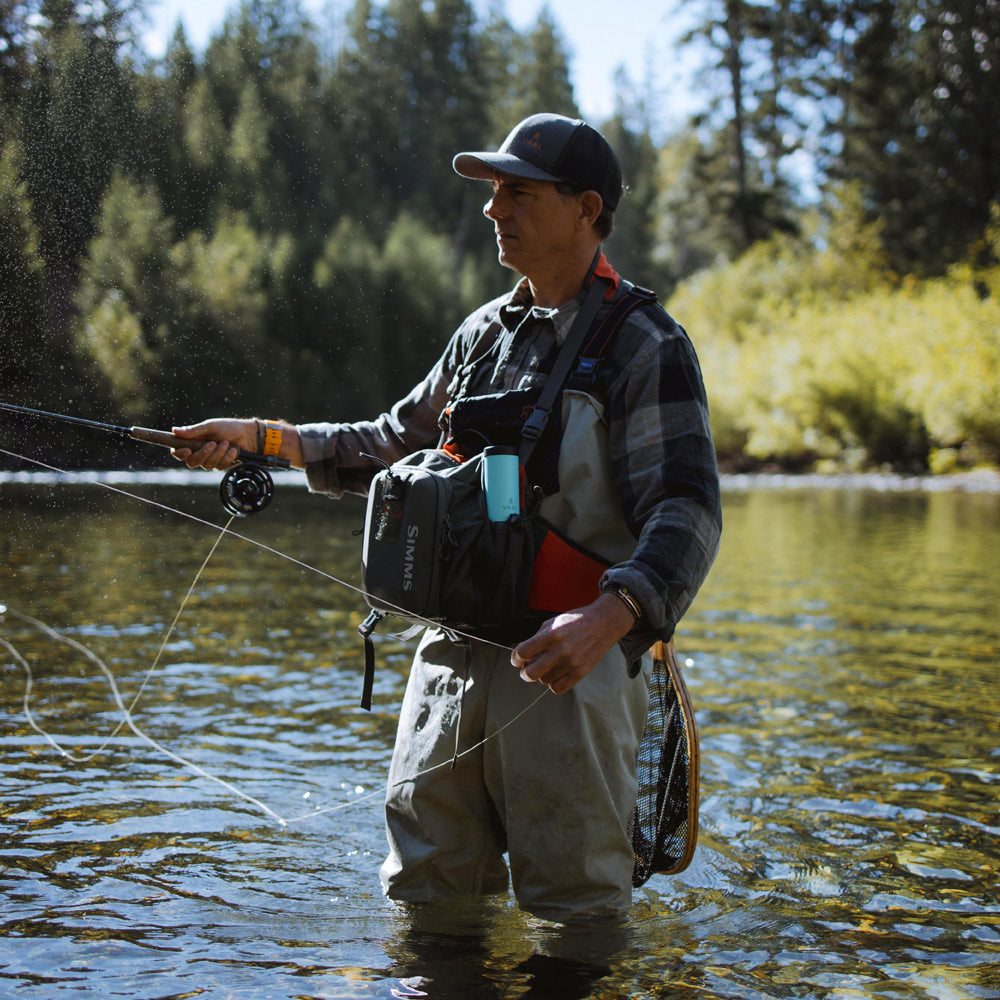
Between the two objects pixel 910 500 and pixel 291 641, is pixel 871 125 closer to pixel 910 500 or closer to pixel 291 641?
pixel 910 500

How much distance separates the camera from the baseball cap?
280 centimetres

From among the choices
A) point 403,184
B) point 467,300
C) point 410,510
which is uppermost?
point 403,184

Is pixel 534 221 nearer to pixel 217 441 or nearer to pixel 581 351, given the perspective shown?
pixel 581 351

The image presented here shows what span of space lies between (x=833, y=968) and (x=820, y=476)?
2671cm

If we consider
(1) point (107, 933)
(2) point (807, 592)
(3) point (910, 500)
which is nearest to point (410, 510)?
(1) point (107, 933)

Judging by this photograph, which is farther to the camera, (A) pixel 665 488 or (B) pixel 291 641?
(B) pixel 291 641

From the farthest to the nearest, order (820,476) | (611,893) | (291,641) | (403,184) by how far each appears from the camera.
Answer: (403,184), (820,476), (291,641), (611,893)

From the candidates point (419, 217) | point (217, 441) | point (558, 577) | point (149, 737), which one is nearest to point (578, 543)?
point (558, 577)

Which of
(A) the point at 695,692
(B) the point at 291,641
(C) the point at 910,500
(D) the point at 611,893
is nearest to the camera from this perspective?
(D) the point at 611,893

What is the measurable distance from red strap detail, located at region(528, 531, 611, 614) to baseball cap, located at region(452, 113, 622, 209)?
0.81m

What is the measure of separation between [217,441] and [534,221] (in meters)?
0.98

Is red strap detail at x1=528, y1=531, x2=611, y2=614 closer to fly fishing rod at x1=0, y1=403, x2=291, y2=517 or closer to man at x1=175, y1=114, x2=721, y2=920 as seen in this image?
man at x1=175, y1=114, x2=721, y2=920

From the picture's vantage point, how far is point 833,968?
3242 mm

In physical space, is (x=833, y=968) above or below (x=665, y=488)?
below
